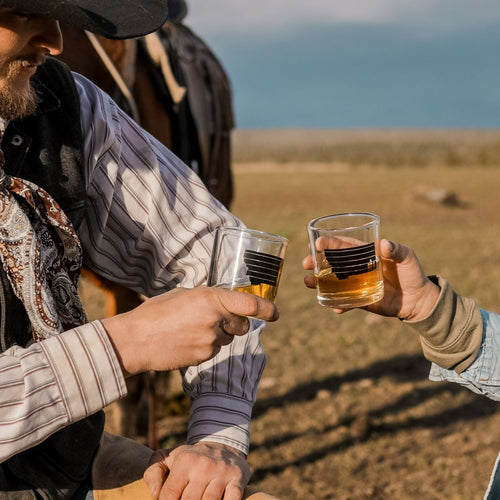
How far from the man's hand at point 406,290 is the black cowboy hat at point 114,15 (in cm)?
66

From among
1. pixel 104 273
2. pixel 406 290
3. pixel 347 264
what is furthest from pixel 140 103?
Answer: pixel 347 264

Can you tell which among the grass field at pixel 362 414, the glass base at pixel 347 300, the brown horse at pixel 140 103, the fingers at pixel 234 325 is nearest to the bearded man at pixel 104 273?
the fingers at pixel 234 325

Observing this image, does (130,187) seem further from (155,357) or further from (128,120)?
(155,357)

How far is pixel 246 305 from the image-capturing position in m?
1.45

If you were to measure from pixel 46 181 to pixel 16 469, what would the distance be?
24.0 inches

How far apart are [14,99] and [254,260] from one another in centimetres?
59

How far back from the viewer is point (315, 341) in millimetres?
5852

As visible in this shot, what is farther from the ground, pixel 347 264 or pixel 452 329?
pixel 347 264

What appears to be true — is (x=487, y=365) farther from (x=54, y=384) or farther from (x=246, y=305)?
(x=54, y=384)

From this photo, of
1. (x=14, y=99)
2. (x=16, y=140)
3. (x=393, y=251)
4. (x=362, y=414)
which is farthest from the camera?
(x=362, y=414)

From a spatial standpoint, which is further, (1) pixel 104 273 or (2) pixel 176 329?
(1) pixel 104 273

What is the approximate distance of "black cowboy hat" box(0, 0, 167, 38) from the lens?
5.02 feet

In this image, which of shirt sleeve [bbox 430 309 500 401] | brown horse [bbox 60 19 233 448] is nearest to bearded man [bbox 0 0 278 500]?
Answer: shirt sleeve [bbox 430 309 500 401]

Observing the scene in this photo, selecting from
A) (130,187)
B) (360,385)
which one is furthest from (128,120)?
(360,385)
